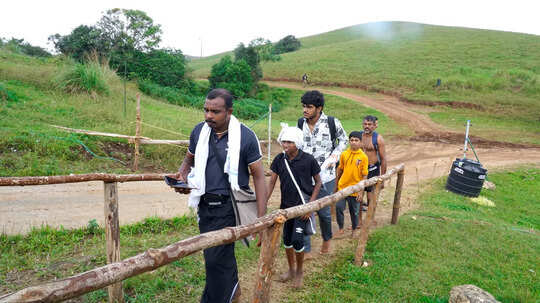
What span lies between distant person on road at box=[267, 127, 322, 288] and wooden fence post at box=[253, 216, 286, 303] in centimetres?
88

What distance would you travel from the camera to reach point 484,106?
843 inches

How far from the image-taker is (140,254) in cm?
177

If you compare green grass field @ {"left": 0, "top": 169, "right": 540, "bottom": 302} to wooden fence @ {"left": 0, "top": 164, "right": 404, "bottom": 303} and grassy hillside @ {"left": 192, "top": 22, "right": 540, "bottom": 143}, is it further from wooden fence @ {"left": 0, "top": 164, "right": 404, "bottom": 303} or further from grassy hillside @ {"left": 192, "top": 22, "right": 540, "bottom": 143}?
grassy hillside @ {"left": 192, "top": 22, "right": 540, "bottom": 143}

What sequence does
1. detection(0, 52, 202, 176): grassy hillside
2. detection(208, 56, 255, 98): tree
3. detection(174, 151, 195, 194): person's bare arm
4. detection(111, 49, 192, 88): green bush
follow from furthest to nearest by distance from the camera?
detection(208, 56, 255, 98): tree, detection(111, 49, 192, 88): green bush, detection(0, 52, 202, 176): grassy hillside, detection(174, 151, 195, 194): person's bare arm

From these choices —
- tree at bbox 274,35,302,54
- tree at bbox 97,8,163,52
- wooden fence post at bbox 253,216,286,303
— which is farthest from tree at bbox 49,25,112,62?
tree at bbox 274,35,302,54

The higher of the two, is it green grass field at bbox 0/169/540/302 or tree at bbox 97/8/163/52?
tree at bbox 97/8/163/52

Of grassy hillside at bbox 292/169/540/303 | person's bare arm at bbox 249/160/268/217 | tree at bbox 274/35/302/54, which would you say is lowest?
grassy hillside at bbox 292/169/540/303

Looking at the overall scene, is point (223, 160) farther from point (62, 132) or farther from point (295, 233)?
point (62, 132)

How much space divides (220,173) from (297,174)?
1.25m

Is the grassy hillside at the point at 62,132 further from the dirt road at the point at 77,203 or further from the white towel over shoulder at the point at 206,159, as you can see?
the white towel over shoulder at the point at 206,159

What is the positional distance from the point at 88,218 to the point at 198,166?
3.40 meters

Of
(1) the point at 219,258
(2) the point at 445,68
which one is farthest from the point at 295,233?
(2) the point at 445,68

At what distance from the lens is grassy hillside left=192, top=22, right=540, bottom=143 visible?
22.2 m

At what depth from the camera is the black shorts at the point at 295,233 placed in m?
3.54
